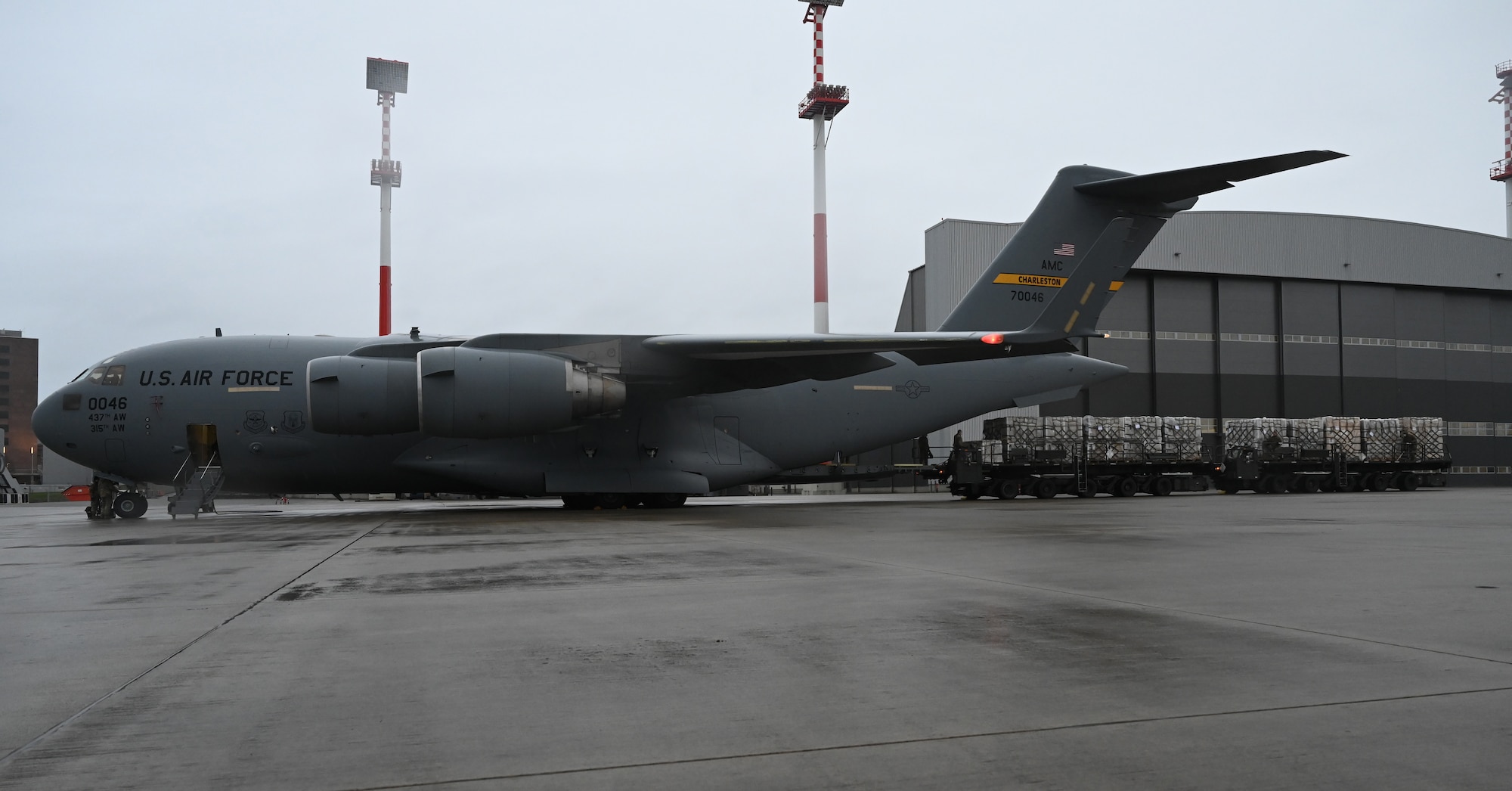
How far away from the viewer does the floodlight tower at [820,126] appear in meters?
42.8

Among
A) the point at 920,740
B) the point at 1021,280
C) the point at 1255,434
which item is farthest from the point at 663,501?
the point at 1255,434

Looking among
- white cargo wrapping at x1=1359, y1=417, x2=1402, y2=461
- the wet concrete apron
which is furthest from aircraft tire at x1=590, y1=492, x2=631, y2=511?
white cargo wrapping at x1=1359, y1=417, x2=1402, y2=461

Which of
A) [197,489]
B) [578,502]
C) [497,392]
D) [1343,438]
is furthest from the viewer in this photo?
[1343,438]

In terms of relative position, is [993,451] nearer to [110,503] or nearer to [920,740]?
[110,503]

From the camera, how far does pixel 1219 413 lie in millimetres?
37000

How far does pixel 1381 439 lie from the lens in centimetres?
2902

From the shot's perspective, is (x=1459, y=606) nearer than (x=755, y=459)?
Yes

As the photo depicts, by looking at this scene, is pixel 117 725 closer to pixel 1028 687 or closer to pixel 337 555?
pixel 1028 687

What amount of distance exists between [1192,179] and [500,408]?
12.9 meters

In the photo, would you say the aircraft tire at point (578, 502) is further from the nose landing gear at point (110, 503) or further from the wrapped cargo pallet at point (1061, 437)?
the wrapped cargo pallet at point (1061, 437)

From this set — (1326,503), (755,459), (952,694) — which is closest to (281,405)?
(755,459)

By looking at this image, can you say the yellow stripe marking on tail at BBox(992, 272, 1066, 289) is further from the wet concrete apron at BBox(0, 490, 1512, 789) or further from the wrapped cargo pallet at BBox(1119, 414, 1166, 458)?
the wet concrete apron at BBox(0, 490, 1512, 789)

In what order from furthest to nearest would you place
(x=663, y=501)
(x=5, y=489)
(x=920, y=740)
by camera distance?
(x=5, y=489)
(x=663, y=501)
(x=920, y=740)

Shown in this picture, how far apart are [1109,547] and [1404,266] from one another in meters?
39.5
